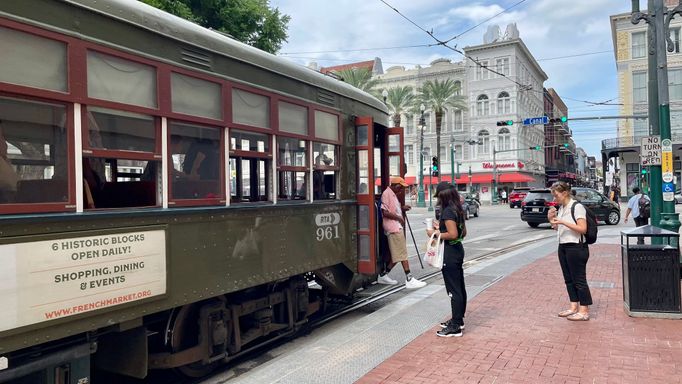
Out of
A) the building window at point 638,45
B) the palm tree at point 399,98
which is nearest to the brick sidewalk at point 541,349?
the palm tree at point 399,98

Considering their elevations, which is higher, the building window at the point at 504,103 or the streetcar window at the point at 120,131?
the building window at the point at 504,103

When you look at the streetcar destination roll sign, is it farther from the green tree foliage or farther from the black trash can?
the green tree foliage

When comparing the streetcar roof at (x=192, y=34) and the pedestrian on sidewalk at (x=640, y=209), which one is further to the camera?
the pedestrian on sidewalk at (x=640, y=209)

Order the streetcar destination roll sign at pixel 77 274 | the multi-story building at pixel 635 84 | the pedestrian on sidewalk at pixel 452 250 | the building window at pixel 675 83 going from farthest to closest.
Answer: the multi-story building at pixel 635 84, the building window at pixel 675 83, the pedestrian on sidewalk at pixel 452 250, the streetcar destination roll sign at pixel 77 274

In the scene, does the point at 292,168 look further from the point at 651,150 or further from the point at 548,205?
the point at 548,205

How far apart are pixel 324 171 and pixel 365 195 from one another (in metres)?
0.84

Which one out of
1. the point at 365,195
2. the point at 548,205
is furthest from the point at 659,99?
the point at 548,205

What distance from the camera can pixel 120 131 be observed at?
140 inches

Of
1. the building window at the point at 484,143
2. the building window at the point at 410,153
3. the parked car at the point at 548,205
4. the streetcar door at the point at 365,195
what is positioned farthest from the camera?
the building window at the point at 410,153

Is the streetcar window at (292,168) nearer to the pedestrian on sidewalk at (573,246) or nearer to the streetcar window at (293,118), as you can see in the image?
the streetcar window at (293,118)

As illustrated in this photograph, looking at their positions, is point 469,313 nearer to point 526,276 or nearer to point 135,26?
point 526,276

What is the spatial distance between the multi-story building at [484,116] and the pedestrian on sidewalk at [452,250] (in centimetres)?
4848

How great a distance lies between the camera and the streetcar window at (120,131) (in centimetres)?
338

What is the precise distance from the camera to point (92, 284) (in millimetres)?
3229
